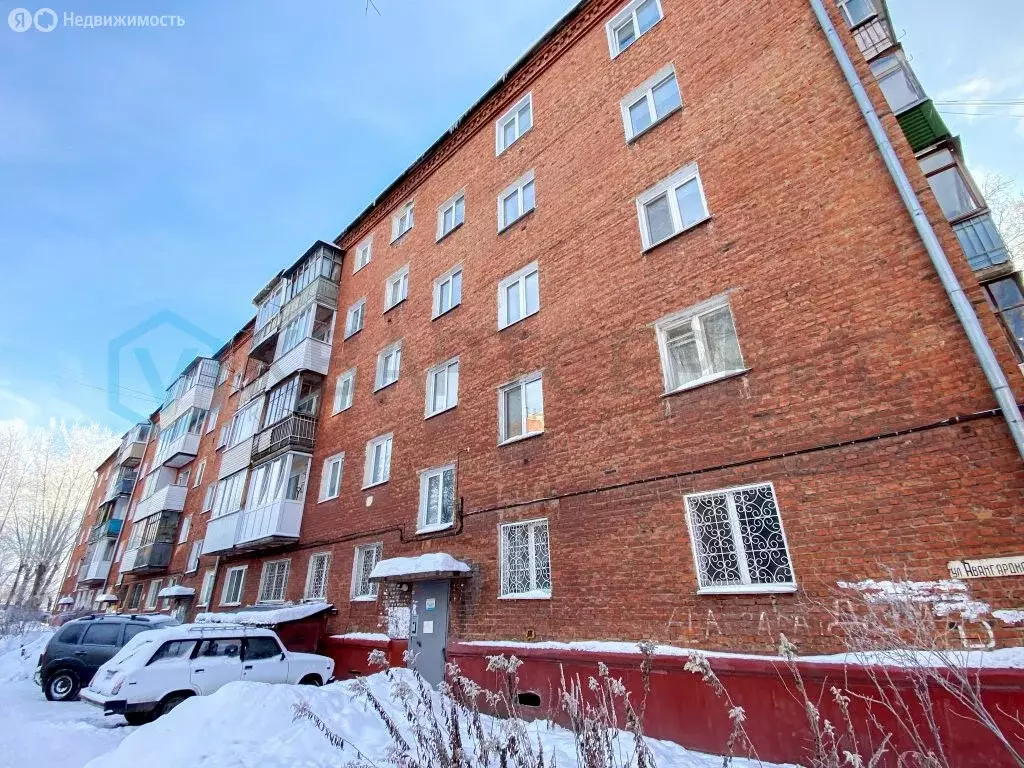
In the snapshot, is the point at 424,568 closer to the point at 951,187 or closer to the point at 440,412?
the point at 440,412

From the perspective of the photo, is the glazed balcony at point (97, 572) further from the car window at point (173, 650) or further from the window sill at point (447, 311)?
the window sill at point (447, 311)

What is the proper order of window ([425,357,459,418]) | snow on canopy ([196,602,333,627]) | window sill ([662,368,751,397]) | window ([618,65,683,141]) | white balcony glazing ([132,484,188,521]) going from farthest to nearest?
white balcony glazing ([132,484,188,521]), window ([425,357,459,418]), snow on canopy ([196,602,333,627]), window ([618,65,683,141]), window sill ([662,368,751,397])

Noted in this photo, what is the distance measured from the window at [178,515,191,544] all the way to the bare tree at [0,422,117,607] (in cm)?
1929

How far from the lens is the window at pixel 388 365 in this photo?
14867 millimetres

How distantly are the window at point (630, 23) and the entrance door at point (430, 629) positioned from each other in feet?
41.4

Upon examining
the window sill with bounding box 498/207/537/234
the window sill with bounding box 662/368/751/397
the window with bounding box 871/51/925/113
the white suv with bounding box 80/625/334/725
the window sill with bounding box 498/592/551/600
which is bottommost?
the white suv with bounding box 80/625/334/725

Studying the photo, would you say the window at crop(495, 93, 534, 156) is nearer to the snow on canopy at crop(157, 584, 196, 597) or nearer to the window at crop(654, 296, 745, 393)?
the window at crop(654, 296, 745, 393)

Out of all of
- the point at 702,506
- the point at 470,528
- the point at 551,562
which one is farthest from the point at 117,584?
the point at 702,506

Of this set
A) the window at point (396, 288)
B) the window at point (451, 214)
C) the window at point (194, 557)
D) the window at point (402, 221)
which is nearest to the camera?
the window at point (451, 214)

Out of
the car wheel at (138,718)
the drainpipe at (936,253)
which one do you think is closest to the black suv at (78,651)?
the car wheel at (138,718)

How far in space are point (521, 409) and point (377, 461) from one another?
5.46 m

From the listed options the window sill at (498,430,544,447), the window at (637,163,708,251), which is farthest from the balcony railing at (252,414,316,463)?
the window at (637,163,708,251)

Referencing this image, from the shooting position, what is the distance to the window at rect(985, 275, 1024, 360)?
6625mm

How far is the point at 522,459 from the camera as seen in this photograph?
9.91 metres
